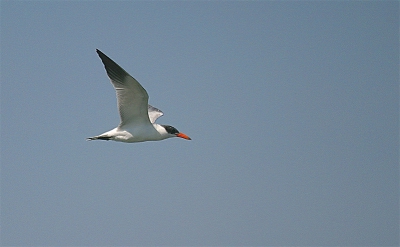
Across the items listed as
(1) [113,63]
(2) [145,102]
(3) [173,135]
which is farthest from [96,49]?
(3) [173,135]

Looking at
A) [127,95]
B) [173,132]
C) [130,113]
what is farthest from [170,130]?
[127,95]

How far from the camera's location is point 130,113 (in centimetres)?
1847

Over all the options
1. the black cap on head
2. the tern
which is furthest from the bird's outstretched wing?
the black cap on head

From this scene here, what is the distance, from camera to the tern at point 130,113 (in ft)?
58.0

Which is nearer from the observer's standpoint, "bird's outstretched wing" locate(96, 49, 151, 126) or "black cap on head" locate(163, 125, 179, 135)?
"bird's outstretched wing" locate(96, 49, 151, 126)

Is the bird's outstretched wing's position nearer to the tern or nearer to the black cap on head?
the tern

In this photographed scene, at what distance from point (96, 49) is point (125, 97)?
5.06 ft

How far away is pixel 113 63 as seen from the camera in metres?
17.5

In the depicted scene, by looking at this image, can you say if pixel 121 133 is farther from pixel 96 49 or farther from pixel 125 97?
pixel 96 49

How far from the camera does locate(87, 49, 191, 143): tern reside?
1767 centimetres

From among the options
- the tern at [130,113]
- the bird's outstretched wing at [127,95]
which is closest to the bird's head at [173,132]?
the tern at [130,113]

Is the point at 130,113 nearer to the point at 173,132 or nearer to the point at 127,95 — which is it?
the point at 127,95

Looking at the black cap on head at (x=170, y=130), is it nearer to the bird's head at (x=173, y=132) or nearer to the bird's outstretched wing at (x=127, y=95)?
the bird's head at (x=173, y=132)

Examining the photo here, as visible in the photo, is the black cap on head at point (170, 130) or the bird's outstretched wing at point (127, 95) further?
the black cap on head at point (170, 130)
